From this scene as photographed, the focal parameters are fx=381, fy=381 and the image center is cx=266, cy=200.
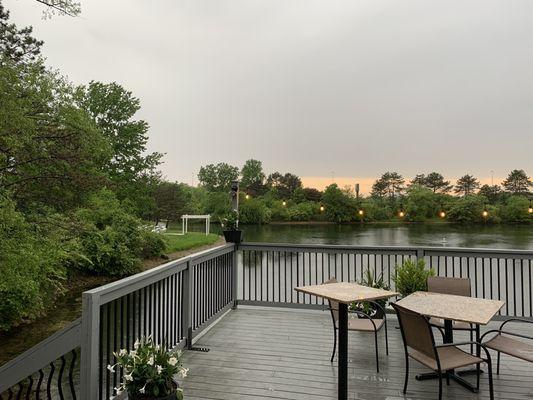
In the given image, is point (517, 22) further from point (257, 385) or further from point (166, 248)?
point (166, 248)

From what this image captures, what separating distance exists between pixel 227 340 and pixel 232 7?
27.7 feet

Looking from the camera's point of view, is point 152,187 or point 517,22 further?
point 152,187

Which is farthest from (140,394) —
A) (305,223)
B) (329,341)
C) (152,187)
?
(305,223)

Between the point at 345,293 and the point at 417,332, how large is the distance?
0.58 m

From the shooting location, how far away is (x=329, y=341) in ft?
13.6

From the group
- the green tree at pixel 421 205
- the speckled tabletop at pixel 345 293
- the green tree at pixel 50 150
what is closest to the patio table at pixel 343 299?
the speckled tabletop at pixel 345 293

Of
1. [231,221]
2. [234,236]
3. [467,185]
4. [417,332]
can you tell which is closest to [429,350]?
[417,332]

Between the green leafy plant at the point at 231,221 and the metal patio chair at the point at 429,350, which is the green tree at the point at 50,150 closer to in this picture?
the green leafy plant at the point at 231,221

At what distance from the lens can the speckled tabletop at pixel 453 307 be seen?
9.06ft

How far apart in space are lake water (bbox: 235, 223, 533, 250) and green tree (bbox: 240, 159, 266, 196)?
456 inches

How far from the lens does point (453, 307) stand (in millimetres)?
3082

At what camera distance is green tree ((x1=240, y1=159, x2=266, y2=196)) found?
59406 millimetres

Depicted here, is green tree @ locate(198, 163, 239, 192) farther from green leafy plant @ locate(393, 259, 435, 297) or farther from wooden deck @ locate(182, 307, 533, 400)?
wooden deck @ locate(182, 307, 533, 400)

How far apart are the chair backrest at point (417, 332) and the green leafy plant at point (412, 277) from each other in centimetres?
170
